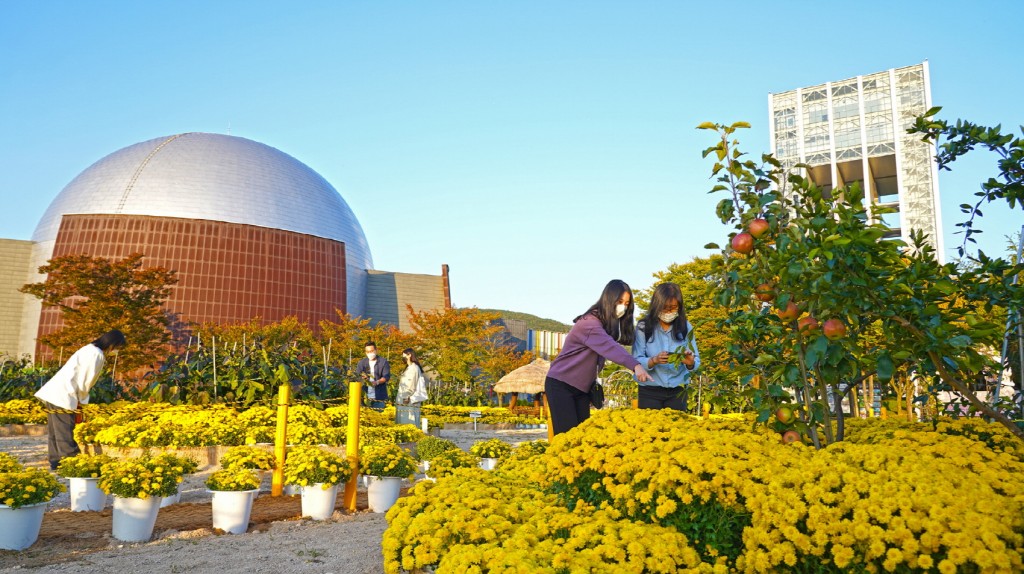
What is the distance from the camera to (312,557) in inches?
177

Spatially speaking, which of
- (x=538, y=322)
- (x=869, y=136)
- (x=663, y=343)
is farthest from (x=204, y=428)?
(x=538, y=322)

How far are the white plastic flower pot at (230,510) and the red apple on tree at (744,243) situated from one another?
3.98 meters

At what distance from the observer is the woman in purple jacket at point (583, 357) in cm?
518

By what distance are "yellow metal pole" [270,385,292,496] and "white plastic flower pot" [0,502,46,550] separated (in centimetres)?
204

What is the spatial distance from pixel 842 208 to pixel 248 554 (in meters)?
4.10

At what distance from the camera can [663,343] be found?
5.61 metres

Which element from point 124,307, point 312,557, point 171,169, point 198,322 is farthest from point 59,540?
point 171,169

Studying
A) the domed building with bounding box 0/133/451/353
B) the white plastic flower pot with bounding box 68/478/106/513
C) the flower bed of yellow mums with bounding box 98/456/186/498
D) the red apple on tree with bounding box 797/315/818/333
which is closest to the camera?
the red apple on tree with bounding box 797/315/818/333

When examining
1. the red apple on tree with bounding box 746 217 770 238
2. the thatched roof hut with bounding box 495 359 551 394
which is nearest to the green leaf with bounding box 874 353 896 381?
the red apple on tree with bounding box 746 217 770 238

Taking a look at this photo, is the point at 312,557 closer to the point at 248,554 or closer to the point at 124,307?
the point at 248,554

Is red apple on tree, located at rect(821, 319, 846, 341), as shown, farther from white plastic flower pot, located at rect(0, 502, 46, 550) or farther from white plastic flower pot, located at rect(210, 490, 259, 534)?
white plastic flower pot, located at rect(0, 502, 46, 550)

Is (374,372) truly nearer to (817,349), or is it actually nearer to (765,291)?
(765,291)

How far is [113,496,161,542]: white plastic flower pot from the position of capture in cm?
490

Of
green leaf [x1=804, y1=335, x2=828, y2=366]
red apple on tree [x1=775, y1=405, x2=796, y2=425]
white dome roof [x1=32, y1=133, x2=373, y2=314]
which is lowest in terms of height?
red apple on tree [x1=775, y1=405, x2=796, y2=425]
